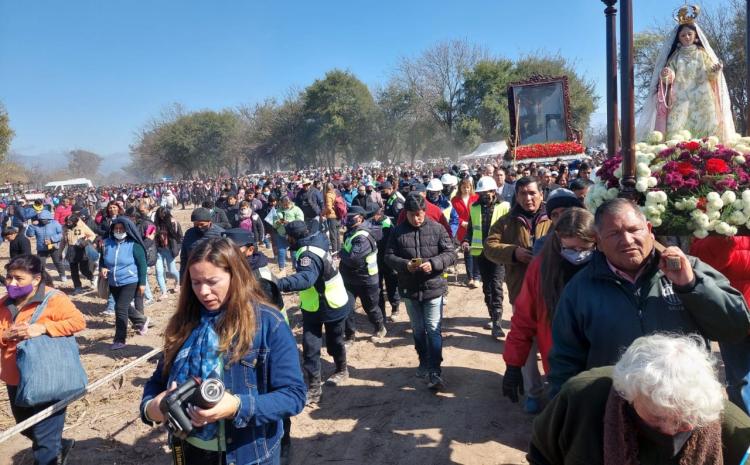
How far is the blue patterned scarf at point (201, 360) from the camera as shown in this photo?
7.16 feet

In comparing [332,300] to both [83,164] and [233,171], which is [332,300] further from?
[83,164]

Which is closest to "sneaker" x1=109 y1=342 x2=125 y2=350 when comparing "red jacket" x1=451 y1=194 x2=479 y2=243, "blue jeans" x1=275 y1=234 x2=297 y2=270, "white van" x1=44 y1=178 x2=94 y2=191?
"blue jeans" x1=275 y1=234 x2=297 y2=270

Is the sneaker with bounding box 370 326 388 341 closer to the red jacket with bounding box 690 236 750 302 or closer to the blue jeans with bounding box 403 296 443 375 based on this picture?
the blue jeans with bounding box 403 296 443 375

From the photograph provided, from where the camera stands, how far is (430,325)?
490 cm

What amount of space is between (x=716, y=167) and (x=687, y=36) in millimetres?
2094

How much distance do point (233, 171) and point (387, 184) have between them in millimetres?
60167

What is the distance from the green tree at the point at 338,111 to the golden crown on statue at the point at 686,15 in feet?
157

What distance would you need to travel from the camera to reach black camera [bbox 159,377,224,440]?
1.90 metres

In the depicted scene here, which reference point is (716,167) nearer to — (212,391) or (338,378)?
(212,391)

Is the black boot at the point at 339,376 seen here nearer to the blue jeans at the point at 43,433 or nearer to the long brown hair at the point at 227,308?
the blue jeans at the point at 43,433

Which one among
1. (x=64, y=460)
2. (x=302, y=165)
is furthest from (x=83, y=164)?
(x=64, y=460)

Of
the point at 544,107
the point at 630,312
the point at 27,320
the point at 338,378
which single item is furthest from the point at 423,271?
the point at 544,107

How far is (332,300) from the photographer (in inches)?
194

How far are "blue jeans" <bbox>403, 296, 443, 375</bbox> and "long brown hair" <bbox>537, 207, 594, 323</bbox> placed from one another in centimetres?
174
